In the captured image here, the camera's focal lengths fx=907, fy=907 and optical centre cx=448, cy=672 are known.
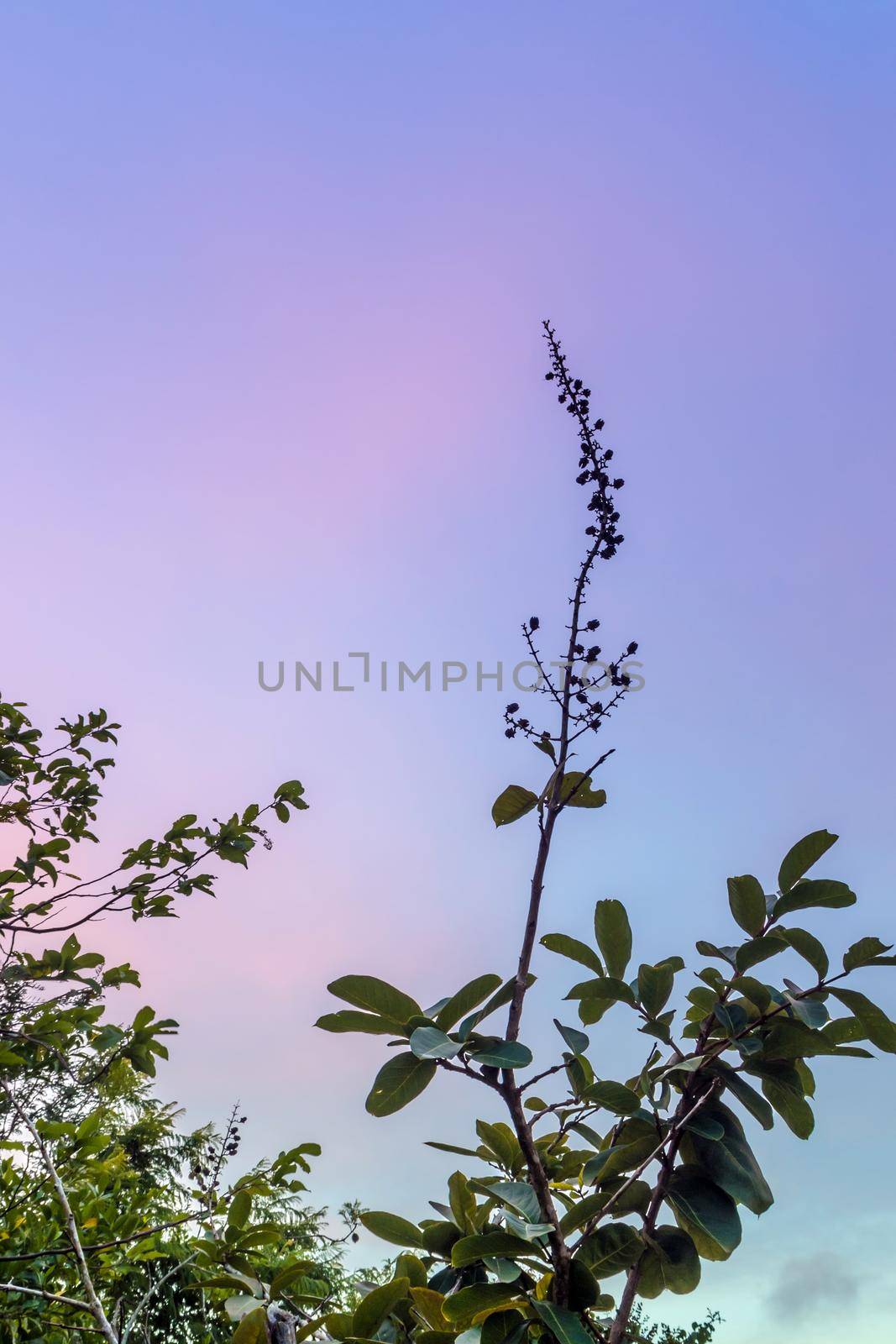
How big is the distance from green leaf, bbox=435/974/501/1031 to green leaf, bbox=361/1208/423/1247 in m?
0.55

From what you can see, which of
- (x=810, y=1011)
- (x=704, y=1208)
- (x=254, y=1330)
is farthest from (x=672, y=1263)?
(x=254, y=1330)

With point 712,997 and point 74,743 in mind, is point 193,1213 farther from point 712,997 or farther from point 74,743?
point 74,743

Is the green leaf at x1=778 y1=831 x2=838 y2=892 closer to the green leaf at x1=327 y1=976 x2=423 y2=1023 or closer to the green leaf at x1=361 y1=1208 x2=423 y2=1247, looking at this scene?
the green leaf at x1=327 y1=976 x2=423 y2=1023

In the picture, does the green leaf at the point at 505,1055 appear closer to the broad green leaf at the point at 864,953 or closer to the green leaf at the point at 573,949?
the green leaf at the point at 573,949

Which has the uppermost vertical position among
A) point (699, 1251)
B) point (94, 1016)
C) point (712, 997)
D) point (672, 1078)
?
point (94, 1016)

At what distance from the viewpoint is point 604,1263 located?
125cm

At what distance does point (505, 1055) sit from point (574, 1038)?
0.33 m

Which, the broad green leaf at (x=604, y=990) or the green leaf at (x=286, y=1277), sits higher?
the broad green leaf at (x=604, y=990)

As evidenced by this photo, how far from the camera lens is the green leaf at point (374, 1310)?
3.83ft

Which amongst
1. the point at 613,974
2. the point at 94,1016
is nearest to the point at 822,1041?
the point at 613,974

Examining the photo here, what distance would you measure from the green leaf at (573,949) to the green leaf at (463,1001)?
32 cm

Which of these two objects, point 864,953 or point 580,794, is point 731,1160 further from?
point 580,794

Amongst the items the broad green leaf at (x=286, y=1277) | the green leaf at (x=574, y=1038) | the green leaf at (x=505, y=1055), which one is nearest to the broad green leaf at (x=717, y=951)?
the green leaf at (x=574, y=1038)

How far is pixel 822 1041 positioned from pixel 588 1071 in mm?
372
